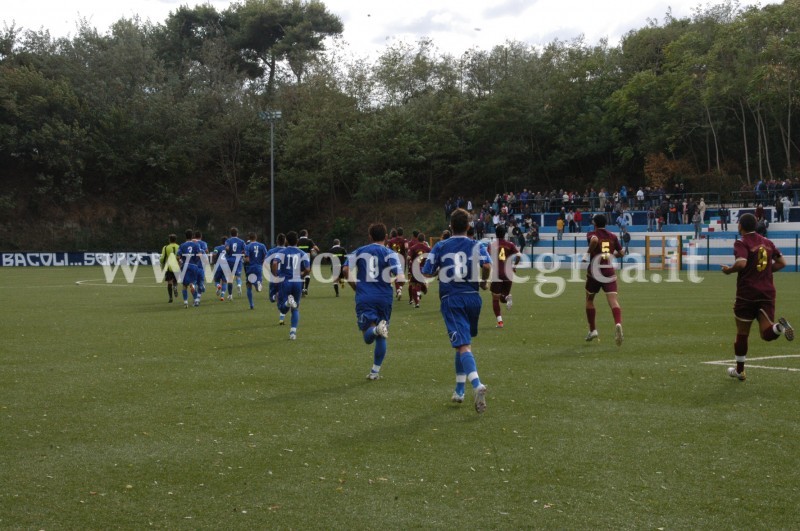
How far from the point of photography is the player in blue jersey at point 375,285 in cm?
1105

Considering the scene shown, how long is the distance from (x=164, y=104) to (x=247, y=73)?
11585 mm

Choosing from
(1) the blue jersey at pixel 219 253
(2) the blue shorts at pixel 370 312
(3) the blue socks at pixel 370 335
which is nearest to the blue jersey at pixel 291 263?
(2) the blue shorts at pixel 370 312

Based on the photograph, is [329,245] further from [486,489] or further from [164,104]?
[486,489]

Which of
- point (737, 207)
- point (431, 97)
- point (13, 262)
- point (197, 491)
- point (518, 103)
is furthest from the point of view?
point (431, 97)

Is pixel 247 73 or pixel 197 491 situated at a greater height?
pixel 247 73

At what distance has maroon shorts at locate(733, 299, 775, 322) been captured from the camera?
10516mm

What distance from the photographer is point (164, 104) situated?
6931 centimetres

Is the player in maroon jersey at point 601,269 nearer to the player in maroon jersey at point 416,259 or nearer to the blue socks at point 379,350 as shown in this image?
the blue socks at point 379,350

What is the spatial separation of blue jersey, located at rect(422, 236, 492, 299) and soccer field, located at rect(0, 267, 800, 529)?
126cm

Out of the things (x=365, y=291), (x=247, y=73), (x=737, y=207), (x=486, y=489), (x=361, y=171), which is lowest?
(x=486, y=489)

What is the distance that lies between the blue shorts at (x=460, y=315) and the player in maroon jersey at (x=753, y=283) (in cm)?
312

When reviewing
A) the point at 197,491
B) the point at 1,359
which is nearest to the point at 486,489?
the point at 197,491

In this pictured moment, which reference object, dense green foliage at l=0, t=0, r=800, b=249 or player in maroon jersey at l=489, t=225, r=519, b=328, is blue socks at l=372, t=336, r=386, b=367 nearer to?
player in maroon jersey at l=489, t=225, r=519, b=328

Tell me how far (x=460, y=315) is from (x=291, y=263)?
765 centimetres
